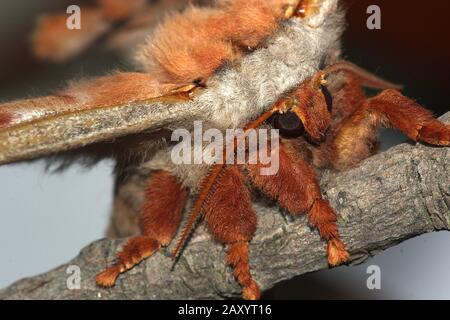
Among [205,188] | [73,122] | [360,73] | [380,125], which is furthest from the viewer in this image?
[360,73]

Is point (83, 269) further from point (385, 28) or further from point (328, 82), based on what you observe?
point (385, 28)

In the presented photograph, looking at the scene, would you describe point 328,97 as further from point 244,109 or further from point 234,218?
point 234,218

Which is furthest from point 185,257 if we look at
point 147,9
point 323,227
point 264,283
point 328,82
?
point 147,9

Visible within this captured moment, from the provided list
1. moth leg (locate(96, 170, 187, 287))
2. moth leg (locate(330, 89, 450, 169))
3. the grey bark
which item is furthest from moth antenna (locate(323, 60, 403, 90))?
moth leg (locate(96, 170, 187, 287))

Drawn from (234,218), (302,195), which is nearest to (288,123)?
(302,195)

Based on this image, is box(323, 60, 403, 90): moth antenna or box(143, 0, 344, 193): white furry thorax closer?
box(143, 0, 344, 193): white furry thorax

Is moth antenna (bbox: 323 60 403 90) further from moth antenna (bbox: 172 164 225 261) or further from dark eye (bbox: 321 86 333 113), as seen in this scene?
moth antenna (bbox: 172 164 225 261)

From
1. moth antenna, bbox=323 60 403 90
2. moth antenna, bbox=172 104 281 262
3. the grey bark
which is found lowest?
the grey bark
